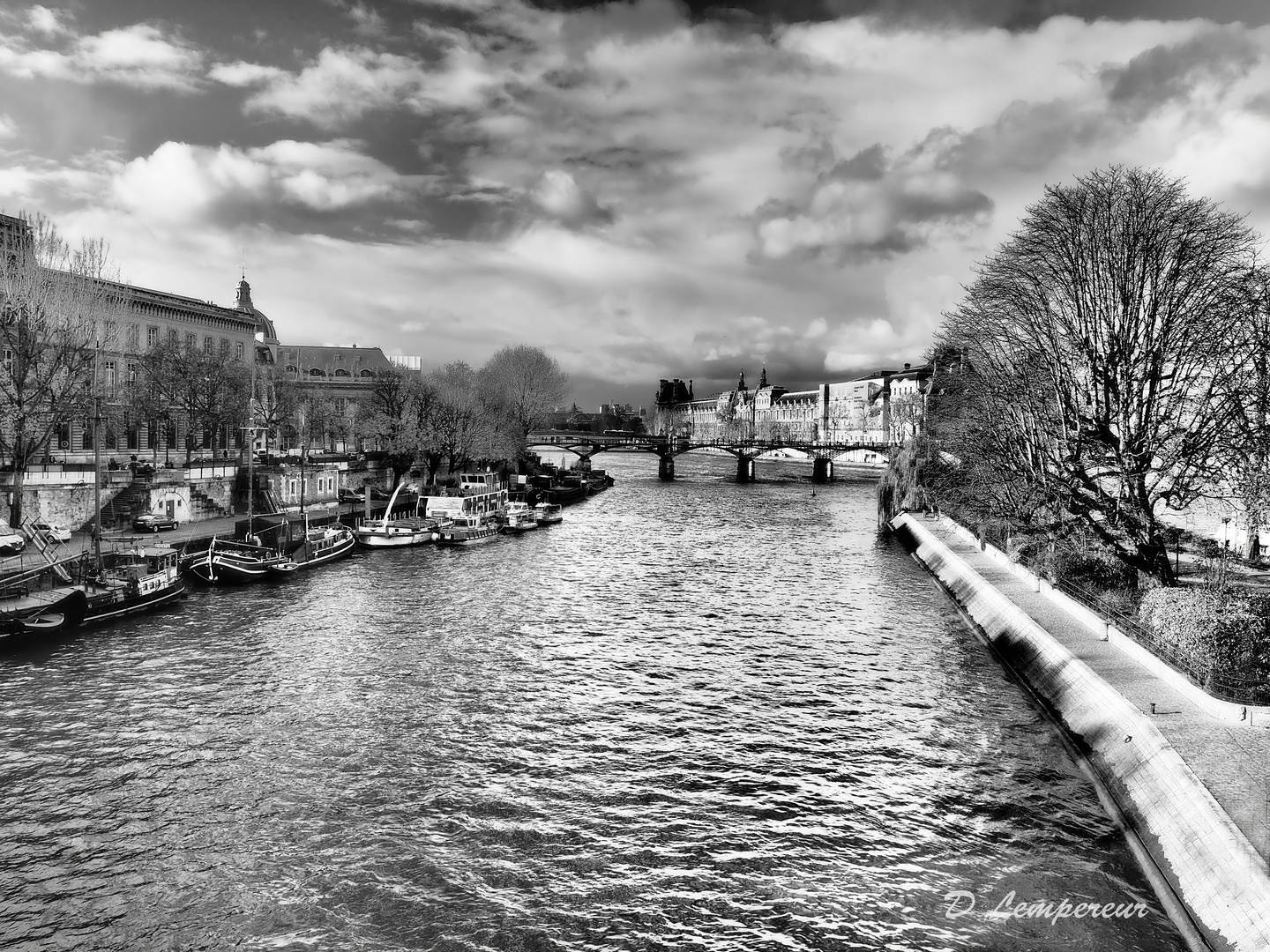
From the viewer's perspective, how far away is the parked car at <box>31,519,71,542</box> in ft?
169

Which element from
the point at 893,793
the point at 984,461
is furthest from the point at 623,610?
the point at 893,793

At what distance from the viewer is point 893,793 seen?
76.1 feet

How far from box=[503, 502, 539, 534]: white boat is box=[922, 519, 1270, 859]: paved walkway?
174ft

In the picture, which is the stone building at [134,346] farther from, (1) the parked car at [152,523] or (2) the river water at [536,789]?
(2) the river water at [536,789]

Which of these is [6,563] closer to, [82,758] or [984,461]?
[82,758]

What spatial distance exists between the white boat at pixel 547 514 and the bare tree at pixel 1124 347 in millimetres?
49526

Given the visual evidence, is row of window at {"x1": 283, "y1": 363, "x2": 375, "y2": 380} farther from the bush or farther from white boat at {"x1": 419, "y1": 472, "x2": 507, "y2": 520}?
the bush

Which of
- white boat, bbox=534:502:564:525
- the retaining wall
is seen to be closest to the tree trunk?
white boat, bbox=534:502:564:525

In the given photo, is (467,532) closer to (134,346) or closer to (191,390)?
(191,390)

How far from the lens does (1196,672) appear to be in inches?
954

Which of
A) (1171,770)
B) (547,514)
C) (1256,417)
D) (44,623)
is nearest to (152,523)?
(44,623)

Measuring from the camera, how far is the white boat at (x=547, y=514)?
8400cm

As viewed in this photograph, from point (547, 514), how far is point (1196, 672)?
67.2m

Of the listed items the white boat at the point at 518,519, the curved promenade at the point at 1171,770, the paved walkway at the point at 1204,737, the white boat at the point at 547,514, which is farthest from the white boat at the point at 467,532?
the paved walkway at the point at 1204,737
